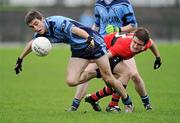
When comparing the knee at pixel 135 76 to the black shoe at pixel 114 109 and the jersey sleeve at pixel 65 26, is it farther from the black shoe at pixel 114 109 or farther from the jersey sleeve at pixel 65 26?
the jersey sleeve at pixel 65 26

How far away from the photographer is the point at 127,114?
13242 millimetres

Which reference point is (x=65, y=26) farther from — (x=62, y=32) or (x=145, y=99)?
(x=145, y=99)

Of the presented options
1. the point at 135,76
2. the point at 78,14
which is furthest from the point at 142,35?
the point at 78,14

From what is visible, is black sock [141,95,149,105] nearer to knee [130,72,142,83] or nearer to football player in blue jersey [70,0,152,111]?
football player in blue jersey [70,0,152,111]

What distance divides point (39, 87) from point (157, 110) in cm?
701

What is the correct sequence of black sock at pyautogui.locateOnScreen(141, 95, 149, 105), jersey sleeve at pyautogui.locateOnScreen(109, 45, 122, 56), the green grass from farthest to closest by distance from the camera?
1. black sock at pyautogui.locateOnScreen(141, 95, 149, 105)
2. jersey sleeve at pyautogui.locateOnScreen(109, 45, 122, 56)
3. the green grass

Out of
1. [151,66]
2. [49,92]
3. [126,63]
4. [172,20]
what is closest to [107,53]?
[126,63]

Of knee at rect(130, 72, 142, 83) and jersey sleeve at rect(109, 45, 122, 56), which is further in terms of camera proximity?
knee at rect(130, 72, 142, 83)

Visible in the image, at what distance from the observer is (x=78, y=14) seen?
46.5m

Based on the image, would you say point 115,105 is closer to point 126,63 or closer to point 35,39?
point 126,63

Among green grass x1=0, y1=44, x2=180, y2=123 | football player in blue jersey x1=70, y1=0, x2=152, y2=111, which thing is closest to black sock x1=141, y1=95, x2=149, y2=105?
football player in blue jersey x1=70, y1=0, x2=152, y2=111

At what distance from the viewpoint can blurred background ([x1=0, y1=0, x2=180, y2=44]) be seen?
46500 millimetres

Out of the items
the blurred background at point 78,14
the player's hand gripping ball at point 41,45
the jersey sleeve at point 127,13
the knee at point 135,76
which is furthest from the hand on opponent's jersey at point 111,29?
the blurred background at point 78,14

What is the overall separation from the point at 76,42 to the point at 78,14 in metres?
33.6
